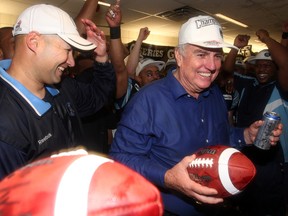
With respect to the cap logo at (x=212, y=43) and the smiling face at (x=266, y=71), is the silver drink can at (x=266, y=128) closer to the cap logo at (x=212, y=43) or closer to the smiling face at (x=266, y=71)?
the cap logo at (x=212, y=43)

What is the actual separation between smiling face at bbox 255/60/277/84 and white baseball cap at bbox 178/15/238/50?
1786mm

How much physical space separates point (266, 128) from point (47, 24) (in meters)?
1.51

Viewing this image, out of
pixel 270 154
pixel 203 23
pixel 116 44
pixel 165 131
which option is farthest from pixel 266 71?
pixel 165 131

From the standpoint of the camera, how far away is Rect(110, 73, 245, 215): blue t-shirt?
5.57 ft

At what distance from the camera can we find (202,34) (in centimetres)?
183

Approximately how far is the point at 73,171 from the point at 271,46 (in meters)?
2.72

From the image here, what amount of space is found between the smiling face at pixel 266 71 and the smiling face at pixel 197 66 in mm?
1775

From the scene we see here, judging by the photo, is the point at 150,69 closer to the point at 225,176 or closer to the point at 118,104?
the point at 118,104

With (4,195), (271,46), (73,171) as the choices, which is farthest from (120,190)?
(271,46)

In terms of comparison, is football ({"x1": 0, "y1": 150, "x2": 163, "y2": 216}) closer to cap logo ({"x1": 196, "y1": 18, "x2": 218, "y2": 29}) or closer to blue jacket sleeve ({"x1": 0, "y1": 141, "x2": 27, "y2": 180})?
blue jacket sleeve ({"x1": 0, "y1": 141, "x2": 27, "y2": 180})

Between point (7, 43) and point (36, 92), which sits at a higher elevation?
point (7, 43)

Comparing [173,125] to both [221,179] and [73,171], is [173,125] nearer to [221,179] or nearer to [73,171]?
[221,179]

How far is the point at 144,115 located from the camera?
1718 millimetres

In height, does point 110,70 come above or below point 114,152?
above
